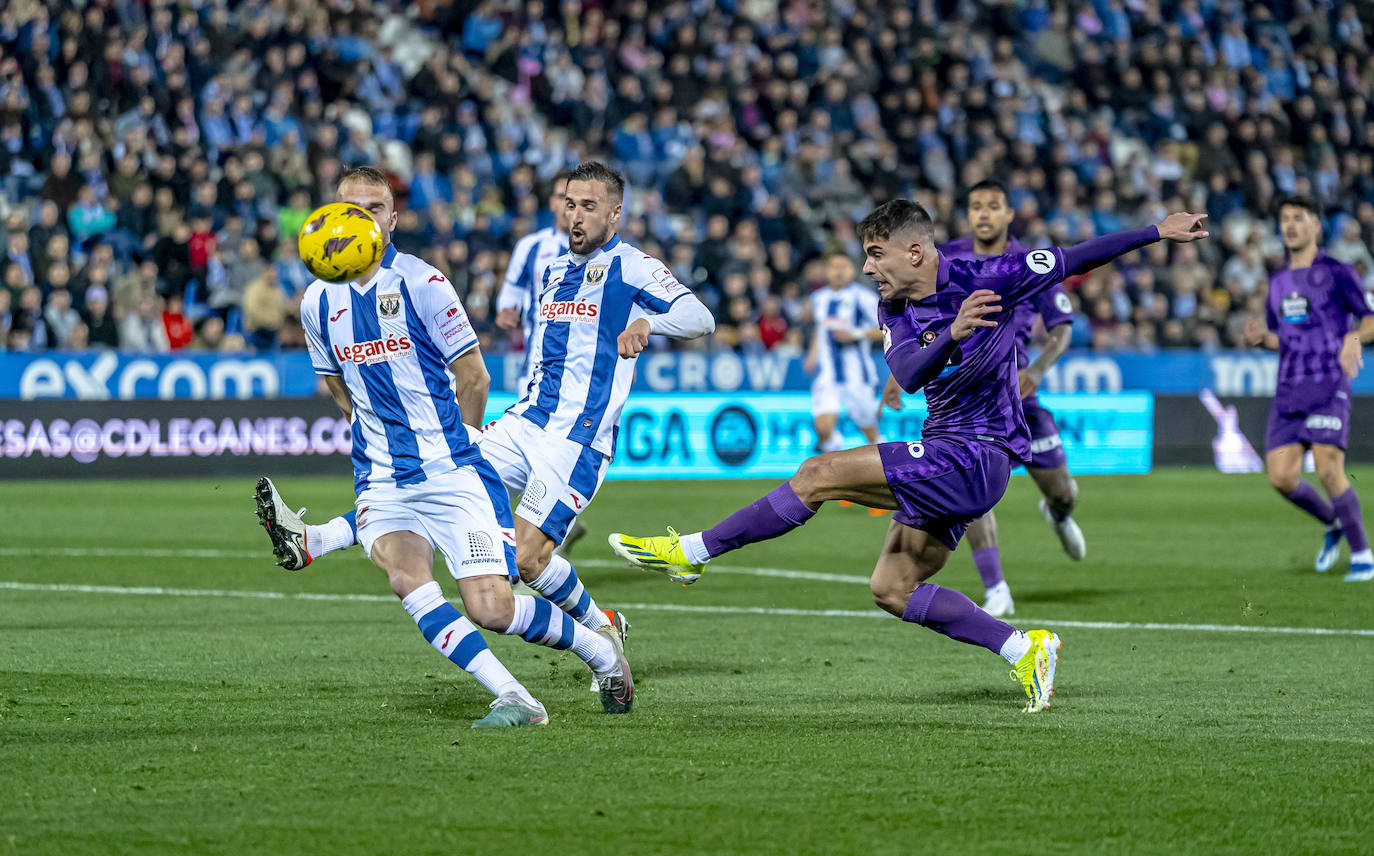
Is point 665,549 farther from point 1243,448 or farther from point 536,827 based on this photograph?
point 1243,448

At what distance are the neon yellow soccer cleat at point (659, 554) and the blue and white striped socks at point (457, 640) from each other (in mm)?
789

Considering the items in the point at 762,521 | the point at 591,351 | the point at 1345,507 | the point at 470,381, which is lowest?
the point at 1345,507

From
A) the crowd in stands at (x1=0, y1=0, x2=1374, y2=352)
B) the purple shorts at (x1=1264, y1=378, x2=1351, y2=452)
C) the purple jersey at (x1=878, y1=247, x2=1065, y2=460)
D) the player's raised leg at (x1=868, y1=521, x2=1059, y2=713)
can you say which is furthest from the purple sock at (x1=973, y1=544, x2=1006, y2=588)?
the crowd in stands at (x1=0, y1=0, x2=1374, y2=352)

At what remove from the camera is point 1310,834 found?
4.60 m

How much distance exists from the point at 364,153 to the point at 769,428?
6.05 m

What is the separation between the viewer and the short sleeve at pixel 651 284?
24.5 ft

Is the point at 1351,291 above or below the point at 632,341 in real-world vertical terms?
above

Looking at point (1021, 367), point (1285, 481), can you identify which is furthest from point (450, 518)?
point (1285, 481)

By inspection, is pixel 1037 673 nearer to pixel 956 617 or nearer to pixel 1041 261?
pixel 956 617

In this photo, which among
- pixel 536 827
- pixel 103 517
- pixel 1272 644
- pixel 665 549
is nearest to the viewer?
pixel 536 827

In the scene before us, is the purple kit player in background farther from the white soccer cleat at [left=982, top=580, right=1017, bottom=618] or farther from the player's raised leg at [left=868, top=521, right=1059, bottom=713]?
the player's raised leg at [left=868, top=521, right=1059, bottom=713]

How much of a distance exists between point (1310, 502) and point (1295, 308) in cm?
132

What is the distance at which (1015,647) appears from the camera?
6.71 metres

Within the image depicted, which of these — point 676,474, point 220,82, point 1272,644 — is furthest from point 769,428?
point 1272,644
